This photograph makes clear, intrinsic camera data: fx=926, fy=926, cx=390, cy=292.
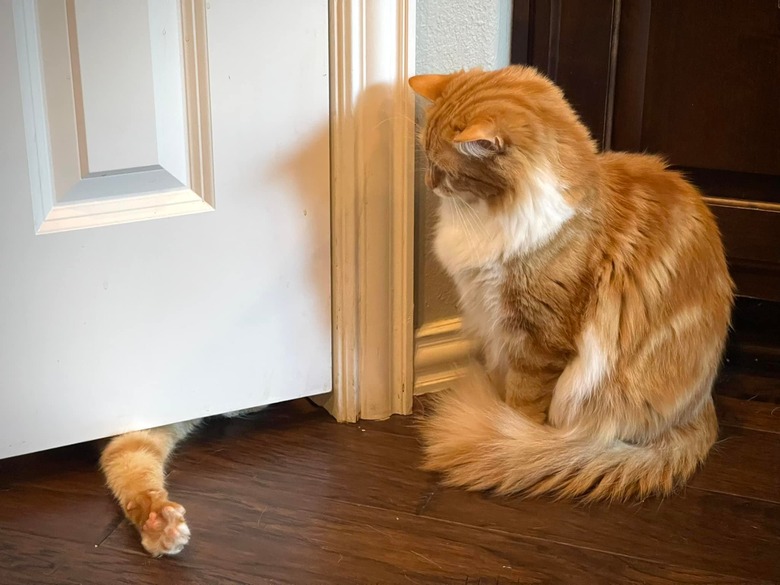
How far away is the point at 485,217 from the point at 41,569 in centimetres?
79

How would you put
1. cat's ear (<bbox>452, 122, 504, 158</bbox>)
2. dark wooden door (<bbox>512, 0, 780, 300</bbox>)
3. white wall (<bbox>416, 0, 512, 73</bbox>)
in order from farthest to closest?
dark wooden door (<bbox>512, 0, 780, 300</bbox>), white wall (<bbox>416, 0, 512, 73</bbox>), cat's ear (<bbox>452, 122, 504, 158</bbox>)

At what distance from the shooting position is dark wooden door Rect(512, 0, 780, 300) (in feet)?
5.34

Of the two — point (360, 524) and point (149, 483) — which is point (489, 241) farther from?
point (149, 483)

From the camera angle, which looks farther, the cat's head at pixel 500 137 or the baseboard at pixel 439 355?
the baseboard at pixel 439 355

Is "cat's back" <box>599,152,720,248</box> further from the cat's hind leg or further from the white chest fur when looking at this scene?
the cat's hind leg

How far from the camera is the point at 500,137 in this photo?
1258mm

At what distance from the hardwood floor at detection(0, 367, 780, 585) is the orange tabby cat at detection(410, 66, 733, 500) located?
0.06 m

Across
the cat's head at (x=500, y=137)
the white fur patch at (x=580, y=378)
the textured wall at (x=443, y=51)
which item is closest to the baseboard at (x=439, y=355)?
the textured wall at (x=443, y=51)

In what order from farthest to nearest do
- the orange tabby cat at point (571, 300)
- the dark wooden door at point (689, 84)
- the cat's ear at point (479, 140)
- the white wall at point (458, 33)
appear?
the dark wooden door at point (689, 84) < the white wall at point (458, 33) < the orange tabby cat at point (571, 300) < the cat's ear at point (479, 140)

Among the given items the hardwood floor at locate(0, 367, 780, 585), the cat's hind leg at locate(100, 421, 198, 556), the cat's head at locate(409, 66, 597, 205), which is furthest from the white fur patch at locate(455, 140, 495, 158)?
the cat's hind leg at locate(100, 421, 198, 556)

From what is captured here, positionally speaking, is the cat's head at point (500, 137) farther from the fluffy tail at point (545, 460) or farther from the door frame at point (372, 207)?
A: the fluffy tail at point (545, 460)

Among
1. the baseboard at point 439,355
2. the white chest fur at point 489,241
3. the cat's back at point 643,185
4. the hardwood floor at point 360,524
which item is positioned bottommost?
the hardwood floor at point 360,524

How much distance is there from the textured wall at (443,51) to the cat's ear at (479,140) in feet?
0.93

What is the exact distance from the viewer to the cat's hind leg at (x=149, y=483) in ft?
4.13
